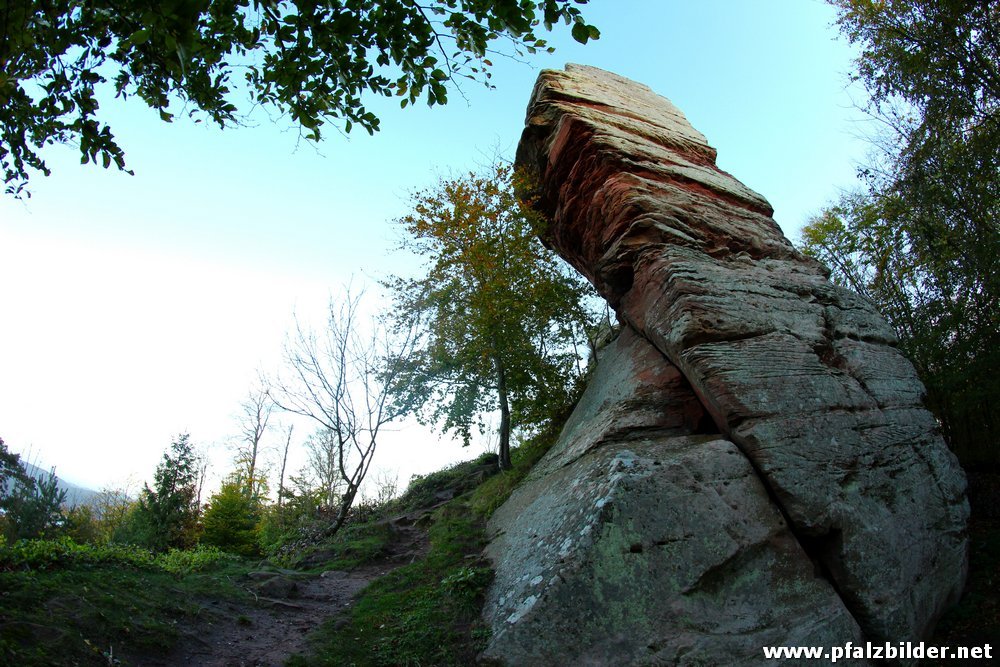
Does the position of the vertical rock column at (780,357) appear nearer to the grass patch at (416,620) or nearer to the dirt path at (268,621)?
the grass patch at (416,620)

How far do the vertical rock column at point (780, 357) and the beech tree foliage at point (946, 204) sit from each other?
2.22 metres

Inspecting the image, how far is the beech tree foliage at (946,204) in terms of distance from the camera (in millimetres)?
8672

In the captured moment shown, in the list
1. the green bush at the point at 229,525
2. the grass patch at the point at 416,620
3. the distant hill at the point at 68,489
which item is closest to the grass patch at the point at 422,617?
the grass patch at the point at 416,620

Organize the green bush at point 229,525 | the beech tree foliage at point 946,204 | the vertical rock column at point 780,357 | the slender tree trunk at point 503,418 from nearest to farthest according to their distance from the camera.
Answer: the vertical rock column at point 780,357 < the beech tree foliage at point 946,204 < the slender tree trunk at point 503,418 < the green bush at point 229,525

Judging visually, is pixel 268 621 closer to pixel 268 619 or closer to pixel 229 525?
pixel 268 619

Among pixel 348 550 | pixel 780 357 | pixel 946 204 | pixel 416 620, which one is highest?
pixel 946 204

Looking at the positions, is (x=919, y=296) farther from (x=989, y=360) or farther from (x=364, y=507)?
A: (x=364, y=507)

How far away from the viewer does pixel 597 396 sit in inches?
353

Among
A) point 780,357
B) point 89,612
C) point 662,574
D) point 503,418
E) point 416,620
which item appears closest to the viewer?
point 89,612

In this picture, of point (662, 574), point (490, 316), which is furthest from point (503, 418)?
point (662, 574)

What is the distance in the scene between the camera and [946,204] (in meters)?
9.55

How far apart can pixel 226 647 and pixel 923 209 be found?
13.3m

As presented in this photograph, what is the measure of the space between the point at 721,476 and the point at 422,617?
374 centimetres

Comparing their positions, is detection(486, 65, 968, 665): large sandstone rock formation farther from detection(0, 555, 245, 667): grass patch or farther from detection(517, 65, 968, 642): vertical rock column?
detection(0, 555, 245, 667): grass patch
